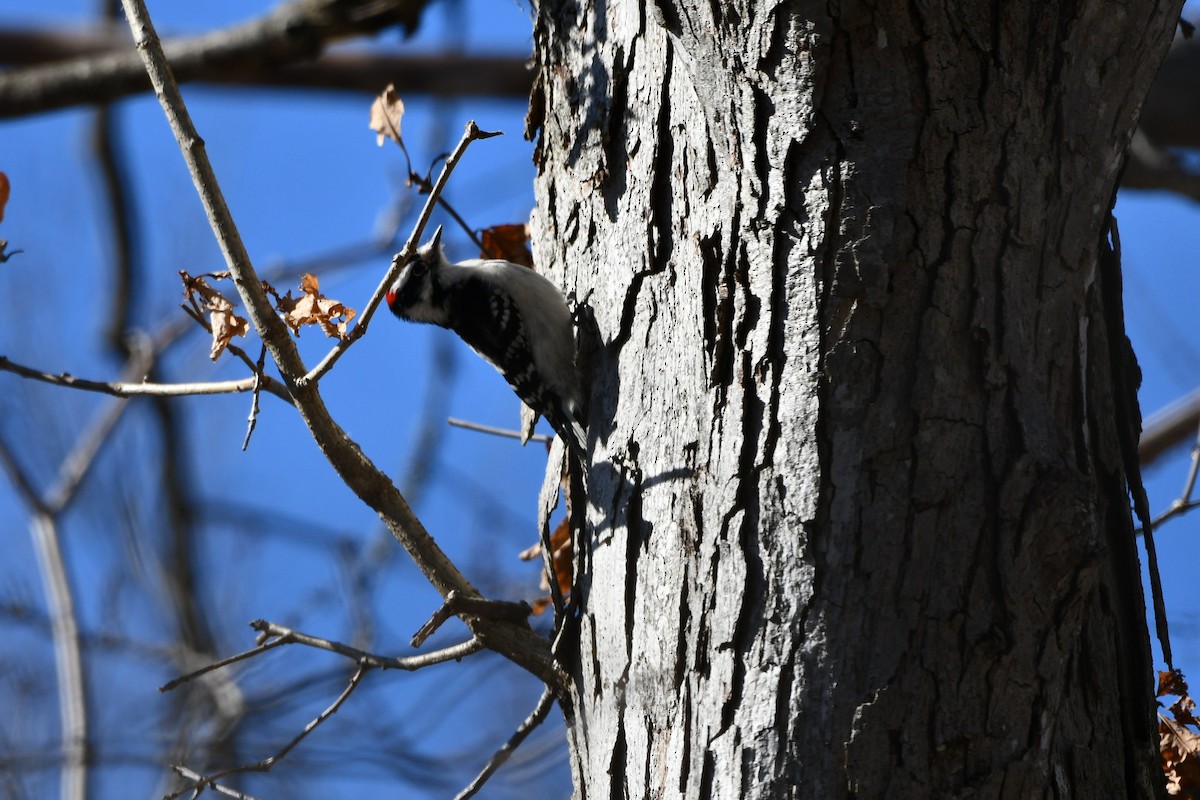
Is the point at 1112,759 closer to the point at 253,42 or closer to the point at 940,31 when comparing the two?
the point at 940,31

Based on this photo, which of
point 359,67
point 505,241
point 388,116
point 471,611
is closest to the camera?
point 471,611

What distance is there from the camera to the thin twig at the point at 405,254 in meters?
2.02

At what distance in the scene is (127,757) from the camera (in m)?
4.81

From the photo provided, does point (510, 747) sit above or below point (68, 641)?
below

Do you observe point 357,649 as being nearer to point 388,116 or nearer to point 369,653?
point 369,653

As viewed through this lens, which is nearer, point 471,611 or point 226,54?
point 471,611

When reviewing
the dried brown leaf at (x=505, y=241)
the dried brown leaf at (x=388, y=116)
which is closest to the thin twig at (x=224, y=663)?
the dried brown leaf at (x=388, y=116)

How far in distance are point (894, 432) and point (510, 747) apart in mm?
1171

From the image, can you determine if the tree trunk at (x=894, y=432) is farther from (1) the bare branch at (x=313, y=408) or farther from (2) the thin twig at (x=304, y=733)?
(2) the thin twig at (x=304, y=733)

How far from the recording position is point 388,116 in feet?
10.6

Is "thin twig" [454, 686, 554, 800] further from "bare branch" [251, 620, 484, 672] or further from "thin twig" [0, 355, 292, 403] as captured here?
"thin twig" [0, 355, 292, 403]

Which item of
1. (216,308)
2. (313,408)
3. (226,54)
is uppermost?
(226,54)

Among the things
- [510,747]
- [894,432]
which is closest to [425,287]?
[510,747]

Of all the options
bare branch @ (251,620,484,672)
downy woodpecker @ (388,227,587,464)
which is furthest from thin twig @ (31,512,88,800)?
bare branch @ (251,620,484,672)
